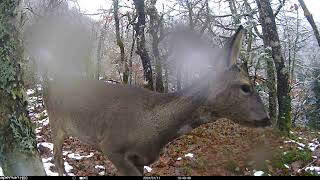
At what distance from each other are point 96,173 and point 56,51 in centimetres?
1848

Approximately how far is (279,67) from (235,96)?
662cm

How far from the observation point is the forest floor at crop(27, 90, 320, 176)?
319 inches

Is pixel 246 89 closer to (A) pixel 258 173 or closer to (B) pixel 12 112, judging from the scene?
(B) pixel 12 112

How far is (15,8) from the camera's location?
566 cm

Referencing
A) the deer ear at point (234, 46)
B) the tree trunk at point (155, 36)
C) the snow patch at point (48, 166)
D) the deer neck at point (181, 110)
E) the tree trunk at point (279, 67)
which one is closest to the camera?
the deer ear at point (234, 46)

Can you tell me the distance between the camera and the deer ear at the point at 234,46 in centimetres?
529

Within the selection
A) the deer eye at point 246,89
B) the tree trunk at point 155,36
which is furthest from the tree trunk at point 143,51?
the deer eye at point 246,89

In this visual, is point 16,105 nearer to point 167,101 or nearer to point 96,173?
point 167,101

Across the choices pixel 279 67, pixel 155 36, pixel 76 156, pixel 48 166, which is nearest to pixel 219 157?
pixel 76 156

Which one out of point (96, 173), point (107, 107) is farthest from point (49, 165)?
point (107, 107)

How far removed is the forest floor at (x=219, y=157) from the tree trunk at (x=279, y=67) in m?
0.49

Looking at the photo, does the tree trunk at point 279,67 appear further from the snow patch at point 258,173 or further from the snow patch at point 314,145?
the snow patch at point 258,173

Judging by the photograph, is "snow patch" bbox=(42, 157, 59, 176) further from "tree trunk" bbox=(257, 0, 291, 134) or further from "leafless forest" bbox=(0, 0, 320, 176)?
"tree trunk" bbox=(257, 0, 291, 134)

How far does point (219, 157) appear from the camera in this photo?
9266 mm
